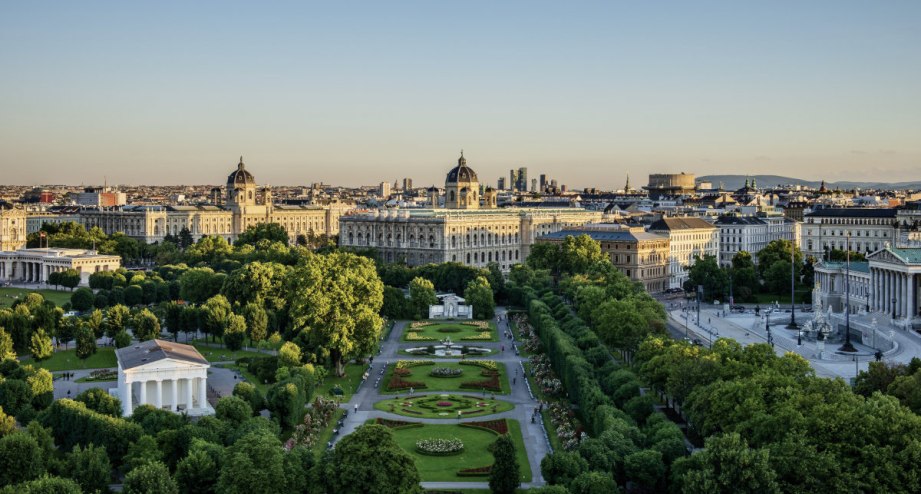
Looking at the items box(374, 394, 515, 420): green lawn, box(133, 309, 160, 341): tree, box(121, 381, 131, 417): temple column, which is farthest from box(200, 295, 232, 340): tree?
box(374, 394, 515, 420): green lawn

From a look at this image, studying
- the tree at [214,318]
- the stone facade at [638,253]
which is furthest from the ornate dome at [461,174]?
the tree at [214,318]

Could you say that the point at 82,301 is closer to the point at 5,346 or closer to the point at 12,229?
the point at 5,346

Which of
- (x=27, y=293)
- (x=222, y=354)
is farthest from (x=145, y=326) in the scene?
(x=27, y=293)

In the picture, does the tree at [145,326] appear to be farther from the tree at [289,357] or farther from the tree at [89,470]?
the tree at [89,470]

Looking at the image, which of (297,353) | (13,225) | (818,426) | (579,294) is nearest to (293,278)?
(297,353)

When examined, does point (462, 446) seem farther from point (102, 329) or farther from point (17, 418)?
point (102, 329)

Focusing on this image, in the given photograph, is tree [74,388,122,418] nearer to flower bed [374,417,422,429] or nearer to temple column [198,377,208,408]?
temple column [198,377,208,408]
